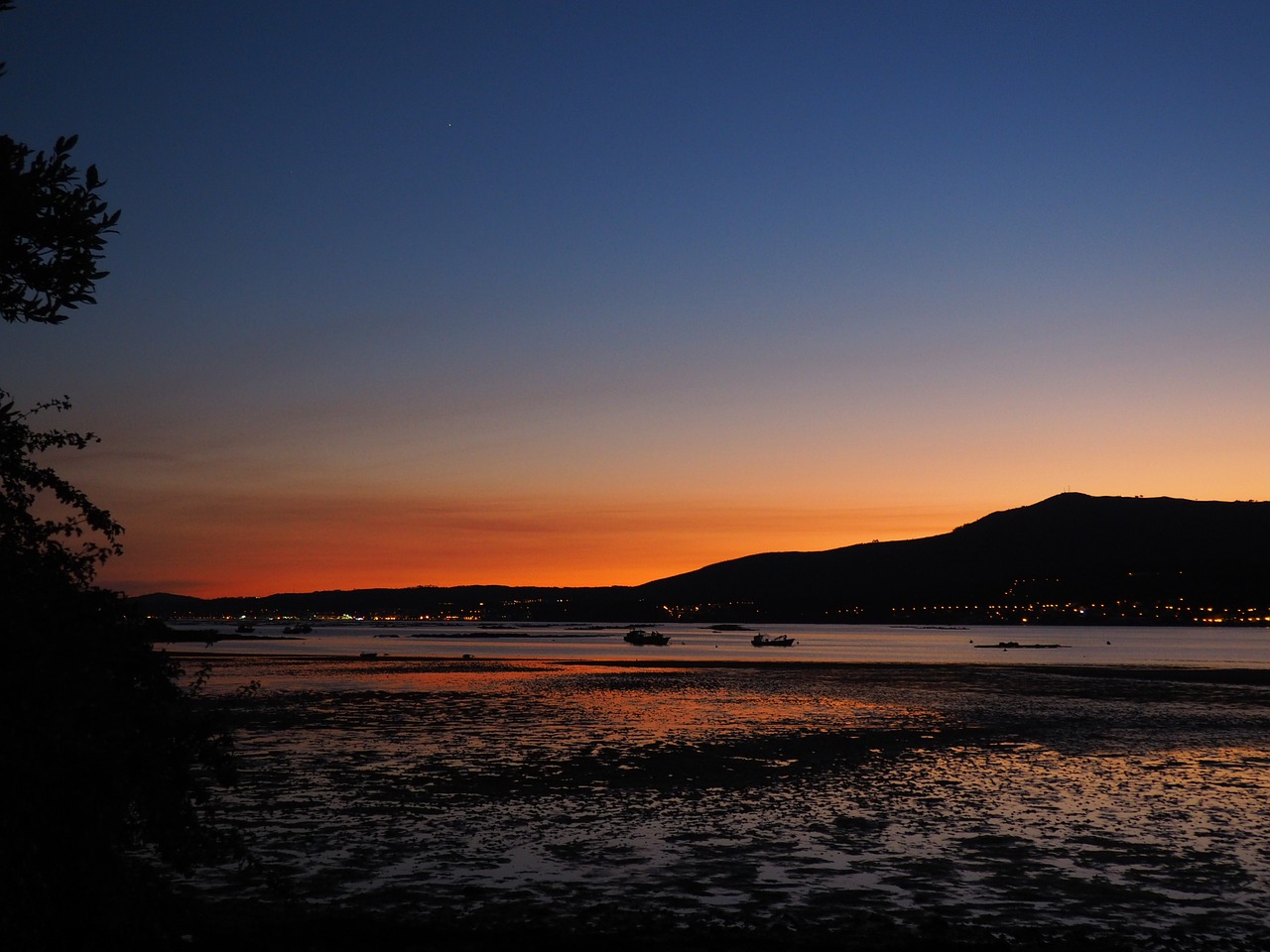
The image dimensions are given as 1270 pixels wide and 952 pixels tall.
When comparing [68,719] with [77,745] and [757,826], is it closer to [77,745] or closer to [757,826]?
[77,745]

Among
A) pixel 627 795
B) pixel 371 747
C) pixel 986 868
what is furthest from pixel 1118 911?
pixel 371 747

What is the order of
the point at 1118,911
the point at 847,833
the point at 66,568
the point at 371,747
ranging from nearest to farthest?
→ the point at 66,568, the point at 1118,911, the point at 847,833, the point at 371,747

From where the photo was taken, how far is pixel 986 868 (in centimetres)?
1970

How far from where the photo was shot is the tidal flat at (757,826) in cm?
1641

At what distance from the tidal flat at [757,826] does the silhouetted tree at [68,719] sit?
1.58 metres

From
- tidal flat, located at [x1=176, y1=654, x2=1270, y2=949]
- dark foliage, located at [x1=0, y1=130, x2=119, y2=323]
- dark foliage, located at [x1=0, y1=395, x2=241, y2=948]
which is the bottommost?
tidal flat, located at [x1=176, y1=654, x2=1270, y2=949]

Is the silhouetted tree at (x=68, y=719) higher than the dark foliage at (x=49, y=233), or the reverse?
the dark foliage at (x=49, y=233)

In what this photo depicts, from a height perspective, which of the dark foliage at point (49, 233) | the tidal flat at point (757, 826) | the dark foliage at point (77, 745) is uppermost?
the dark foliage at point (49, 233)

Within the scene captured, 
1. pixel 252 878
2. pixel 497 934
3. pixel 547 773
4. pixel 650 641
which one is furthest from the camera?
pixel 650 641

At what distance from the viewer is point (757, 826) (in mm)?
23547

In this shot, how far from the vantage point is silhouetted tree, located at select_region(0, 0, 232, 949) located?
28.5 ft

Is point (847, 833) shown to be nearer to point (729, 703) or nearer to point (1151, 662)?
point (729, 703)

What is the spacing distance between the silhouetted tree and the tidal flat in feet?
5.17

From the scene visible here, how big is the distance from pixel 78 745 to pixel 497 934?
8.26 meters
